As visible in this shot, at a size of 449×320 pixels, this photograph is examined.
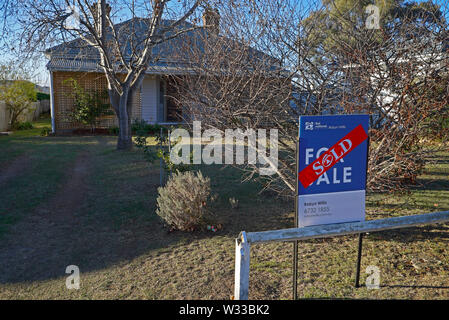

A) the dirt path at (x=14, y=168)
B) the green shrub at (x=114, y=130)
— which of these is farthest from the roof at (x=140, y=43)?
the dirt path at (x=14, y=168)

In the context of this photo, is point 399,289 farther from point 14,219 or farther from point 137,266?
point 14,219

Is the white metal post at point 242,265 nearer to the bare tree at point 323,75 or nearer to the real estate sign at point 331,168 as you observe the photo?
the real estate sign at point 331,168

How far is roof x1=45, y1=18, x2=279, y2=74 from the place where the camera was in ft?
20.8

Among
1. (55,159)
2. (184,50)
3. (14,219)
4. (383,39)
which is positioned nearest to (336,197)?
(383,39)

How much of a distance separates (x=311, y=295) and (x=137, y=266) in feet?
6.35

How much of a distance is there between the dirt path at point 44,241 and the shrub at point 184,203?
1.30m

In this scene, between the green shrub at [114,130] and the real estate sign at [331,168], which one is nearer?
the real estate sign at [331,168]

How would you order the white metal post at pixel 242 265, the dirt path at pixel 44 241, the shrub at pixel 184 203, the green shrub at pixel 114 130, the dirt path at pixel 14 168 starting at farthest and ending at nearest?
the green shrub at pixel 114 130 → the dirt path at pixel 14 168 → the shrub at pixel 184 203 → the dirt path at pixel 44 241 → the white metal post at pixel 242 265

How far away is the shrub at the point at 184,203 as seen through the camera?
530 cm

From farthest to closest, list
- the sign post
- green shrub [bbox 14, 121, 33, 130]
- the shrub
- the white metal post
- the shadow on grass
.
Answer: green shrub [bbox 14, 121, 33, 130] → the shrub → the shadow on grass → the sign post → the white metal post

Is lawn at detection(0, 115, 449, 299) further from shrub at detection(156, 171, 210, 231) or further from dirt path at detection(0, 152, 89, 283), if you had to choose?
shrub at detection(156, 171, 210, 231)

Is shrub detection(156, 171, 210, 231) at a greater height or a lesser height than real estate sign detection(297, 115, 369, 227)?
lesser

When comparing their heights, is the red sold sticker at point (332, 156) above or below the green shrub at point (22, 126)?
below

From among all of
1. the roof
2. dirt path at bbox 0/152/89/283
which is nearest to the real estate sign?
the roof
